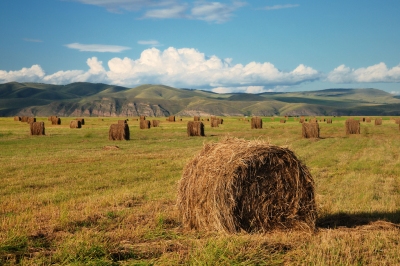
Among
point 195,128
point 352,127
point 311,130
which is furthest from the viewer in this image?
point 352,127

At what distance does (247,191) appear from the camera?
29.9 ft

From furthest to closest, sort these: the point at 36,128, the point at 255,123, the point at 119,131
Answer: the point at 255,123, the point at 36,128, the point at 119,131

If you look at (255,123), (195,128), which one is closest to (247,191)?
(195,128)

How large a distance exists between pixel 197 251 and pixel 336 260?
7.08ft

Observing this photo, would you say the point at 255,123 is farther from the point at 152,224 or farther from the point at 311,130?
the point at 152,224

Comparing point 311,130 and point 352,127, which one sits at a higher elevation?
point 311,130

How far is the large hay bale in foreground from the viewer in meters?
8.90

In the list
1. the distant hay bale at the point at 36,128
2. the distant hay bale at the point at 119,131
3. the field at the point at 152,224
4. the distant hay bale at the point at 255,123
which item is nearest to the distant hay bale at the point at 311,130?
the distant hay bale at the point at 119,131

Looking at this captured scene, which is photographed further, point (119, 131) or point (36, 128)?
point (36, 128)

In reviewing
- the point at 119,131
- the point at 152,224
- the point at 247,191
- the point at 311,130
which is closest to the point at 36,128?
the point at 119,131

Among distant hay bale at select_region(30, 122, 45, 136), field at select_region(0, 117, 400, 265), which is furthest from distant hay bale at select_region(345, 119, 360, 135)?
distant hay bale at select_region(30, 122, 45, 136)

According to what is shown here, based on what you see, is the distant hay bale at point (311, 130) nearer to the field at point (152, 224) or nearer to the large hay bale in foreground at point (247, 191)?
the field at point (152, 224)

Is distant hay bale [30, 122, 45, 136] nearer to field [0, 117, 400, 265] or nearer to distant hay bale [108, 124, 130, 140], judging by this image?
distant hay bale [108, 124, 130, 140]

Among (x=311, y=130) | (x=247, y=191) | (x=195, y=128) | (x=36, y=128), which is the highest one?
(x=247, y=191)
